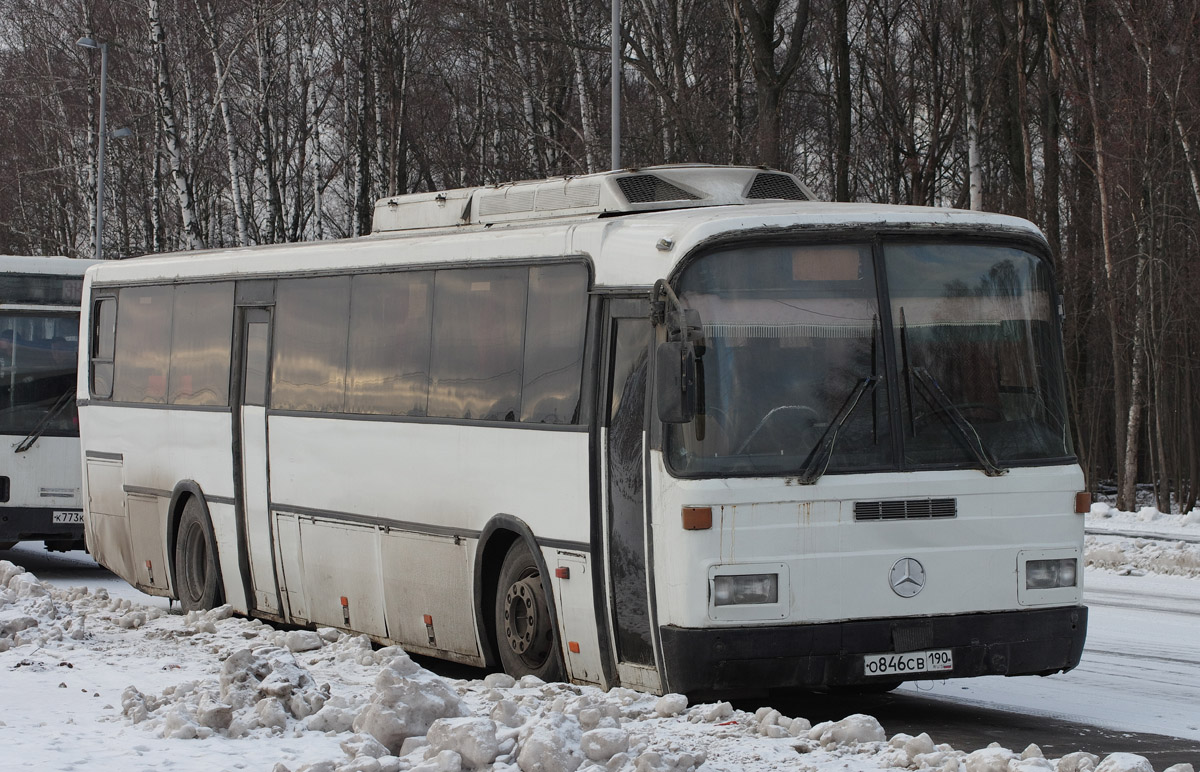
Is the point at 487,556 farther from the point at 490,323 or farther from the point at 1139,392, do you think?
the point at 1139,392

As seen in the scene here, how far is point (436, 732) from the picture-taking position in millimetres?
6977

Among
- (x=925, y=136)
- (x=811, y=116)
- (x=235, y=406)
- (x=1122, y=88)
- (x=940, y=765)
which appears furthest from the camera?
(x=811, y=116)

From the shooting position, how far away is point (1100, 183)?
2934 centimetres

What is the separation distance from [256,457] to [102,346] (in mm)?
3710

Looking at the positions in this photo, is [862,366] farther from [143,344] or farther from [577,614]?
[143,344]

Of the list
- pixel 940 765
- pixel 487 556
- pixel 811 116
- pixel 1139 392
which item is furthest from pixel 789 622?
pixel 811 116

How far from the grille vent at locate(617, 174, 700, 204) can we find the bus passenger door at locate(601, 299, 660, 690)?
1668 mm

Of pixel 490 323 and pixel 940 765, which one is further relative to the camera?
pixel 490 323

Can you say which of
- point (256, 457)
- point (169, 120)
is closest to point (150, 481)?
point (256, 457)

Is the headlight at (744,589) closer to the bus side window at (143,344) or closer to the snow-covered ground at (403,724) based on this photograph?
the snow-covered ground at (403,724)

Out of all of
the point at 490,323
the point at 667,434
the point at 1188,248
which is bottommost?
the point at 667,434

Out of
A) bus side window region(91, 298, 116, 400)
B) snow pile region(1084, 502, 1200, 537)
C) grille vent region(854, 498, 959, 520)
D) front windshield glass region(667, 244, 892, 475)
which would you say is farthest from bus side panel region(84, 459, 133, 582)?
snow pile region(1084, 502, 1200, 537)

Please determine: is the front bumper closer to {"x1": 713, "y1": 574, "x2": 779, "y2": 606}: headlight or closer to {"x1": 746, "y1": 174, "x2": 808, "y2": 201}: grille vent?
{"x1": 713, "y1": 574, "x2": 779, "y2": 606}: headlight

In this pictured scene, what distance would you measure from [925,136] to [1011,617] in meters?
31.8
